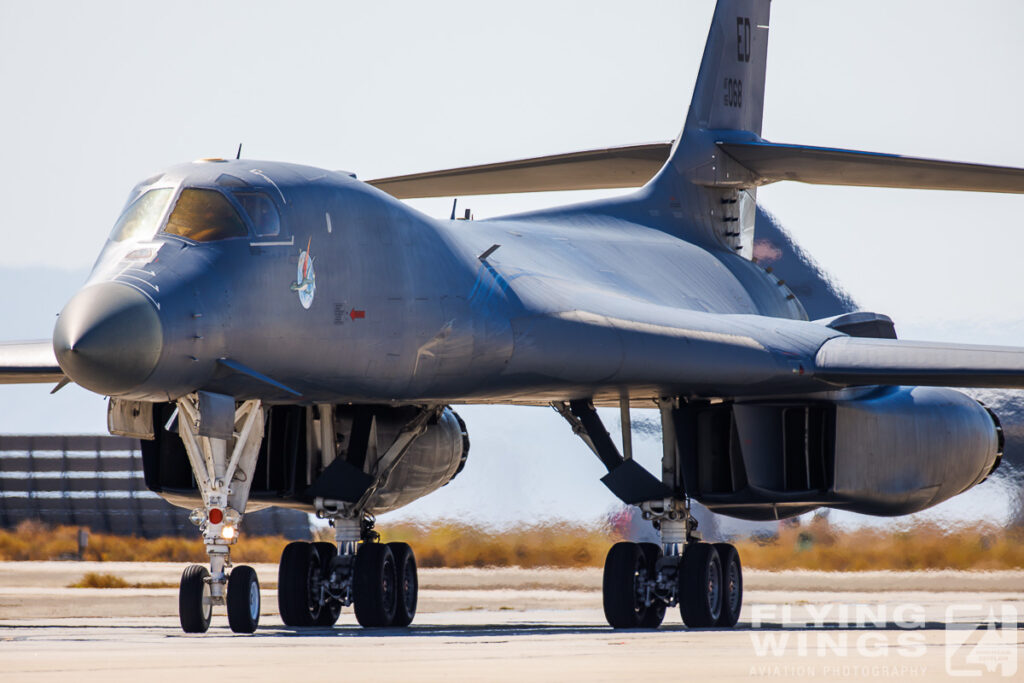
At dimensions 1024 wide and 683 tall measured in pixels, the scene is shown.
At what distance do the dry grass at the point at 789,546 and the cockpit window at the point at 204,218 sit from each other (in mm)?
9578

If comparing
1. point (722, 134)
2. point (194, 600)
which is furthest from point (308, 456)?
point (722, 134)

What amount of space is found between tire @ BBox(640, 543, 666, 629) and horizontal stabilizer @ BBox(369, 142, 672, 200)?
5.19m

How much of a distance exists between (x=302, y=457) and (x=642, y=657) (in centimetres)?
597

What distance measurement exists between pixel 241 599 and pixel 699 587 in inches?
172

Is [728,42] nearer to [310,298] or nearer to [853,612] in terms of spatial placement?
[853,612]

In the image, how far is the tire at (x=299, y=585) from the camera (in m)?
14.0

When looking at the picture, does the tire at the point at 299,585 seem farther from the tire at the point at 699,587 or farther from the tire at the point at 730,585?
the tire at the point at 730,585

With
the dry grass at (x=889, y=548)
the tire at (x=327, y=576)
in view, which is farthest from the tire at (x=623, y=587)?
the dry grass at (x=889, y=548)

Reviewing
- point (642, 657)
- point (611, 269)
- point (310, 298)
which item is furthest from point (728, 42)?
point (642, 657)

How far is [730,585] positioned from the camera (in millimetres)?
14734

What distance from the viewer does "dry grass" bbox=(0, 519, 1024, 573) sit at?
1891 centimetres

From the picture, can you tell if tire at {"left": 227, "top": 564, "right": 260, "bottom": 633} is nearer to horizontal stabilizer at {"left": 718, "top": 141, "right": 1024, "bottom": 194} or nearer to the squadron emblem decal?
the squadron emblem decal

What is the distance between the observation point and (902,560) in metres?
19.5

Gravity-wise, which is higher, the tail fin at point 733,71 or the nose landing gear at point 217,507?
the tail fin at point 733,71
